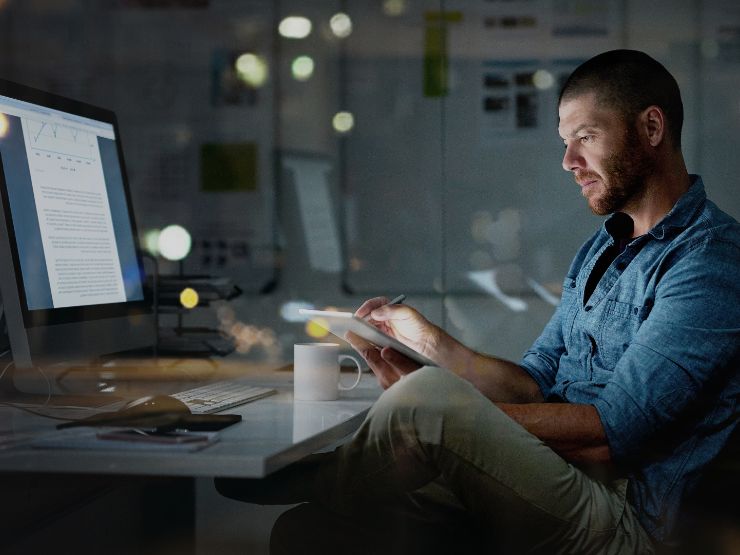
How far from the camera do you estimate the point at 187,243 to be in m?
2.69

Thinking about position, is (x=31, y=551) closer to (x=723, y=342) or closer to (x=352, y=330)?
(x=352, y=330)

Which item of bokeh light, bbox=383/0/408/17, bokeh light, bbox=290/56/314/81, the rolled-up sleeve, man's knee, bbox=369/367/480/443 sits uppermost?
bokeh light, bbox=383/0/408/17

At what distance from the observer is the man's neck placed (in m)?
1.39

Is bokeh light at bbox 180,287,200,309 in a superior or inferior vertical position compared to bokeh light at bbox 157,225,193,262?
inferior

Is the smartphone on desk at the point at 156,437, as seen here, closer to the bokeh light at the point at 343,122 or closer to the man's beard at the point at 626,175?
the man's beard at the point at 626,175

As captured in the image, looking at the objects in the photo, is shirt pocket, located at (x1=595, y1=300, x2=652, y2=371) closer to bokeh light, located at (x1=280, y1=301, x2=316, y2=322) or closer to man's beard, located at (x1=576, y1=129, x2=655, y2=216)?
man's beard, located at (x1=576, y1=129, x2=655, y2=216)

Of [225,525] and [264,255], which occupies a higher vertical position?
[264,255]

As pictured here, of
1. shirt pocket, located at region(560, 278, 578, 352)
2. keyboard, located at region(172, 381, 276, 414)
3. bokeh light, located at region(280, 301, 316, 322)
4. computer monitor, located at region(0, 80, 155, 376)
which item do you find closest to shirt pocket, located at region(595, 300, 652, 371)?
shirt pocket, located at region(560, 278, 578, 352)

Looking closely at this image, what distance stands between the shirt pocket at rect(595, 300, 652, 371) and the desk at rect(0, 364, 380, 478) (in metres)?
0.43

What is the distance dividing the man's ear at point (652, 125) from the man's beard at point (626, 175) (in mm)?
20

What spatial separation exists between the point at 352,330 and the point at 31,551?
24.9 inches

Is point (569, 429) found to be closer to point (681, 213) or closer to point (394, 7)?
point (681, 213)

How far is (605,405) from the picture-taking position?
46.3 inches

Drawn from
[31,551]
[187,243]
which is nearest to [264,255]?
[187,243]
